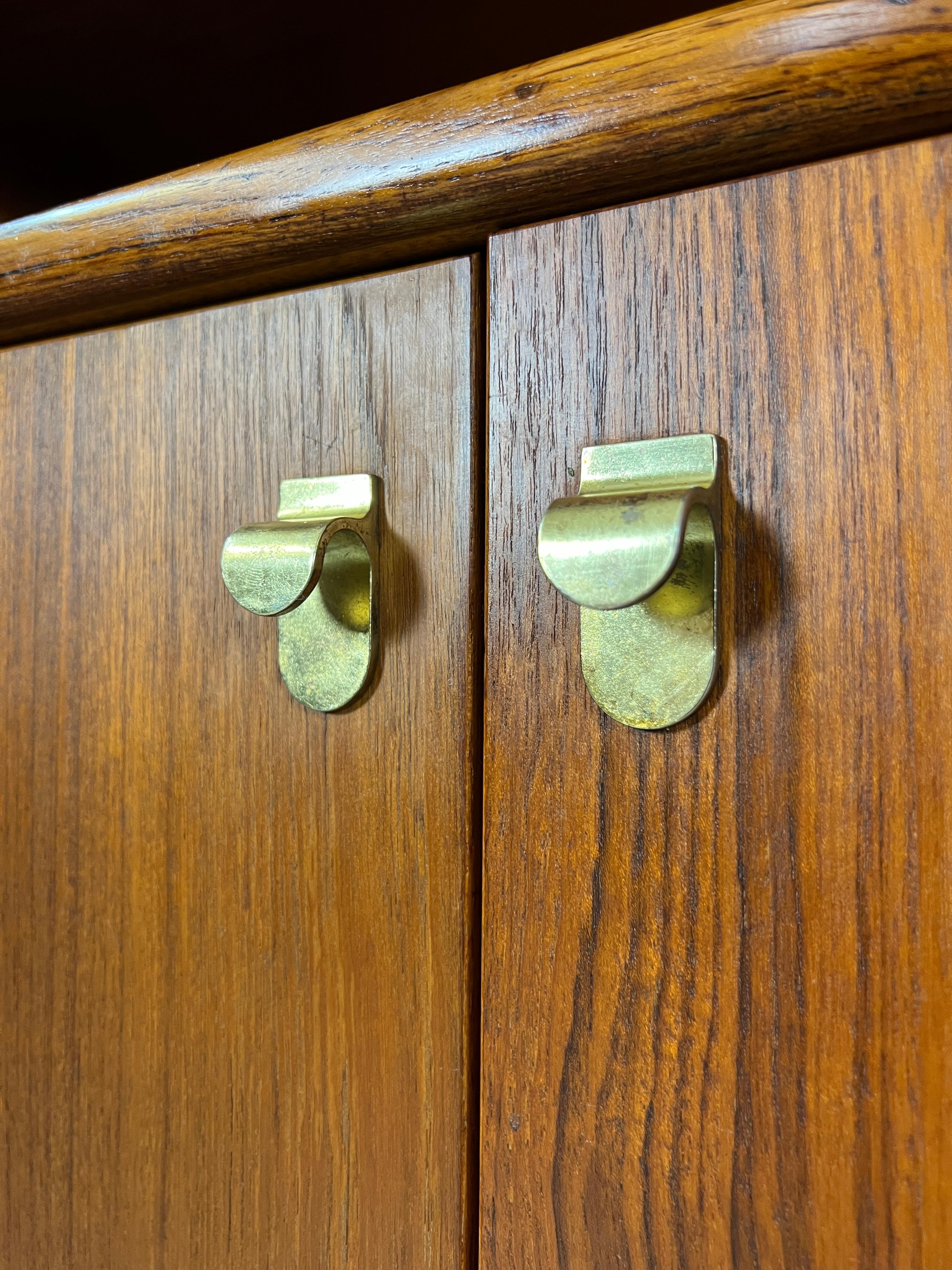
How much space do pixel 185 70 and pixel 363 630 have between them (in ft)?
1.82

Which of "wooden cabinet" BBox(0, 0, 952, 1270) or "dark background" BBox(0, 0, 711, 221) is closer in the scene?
"wooden cabinet" BBox(0, 0, 952, 1270)

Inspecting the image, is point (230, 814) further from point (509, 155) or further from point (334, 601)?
point (509, 155)

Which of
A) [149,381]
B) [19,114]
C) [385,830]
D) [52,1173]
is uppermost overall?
[19,114]

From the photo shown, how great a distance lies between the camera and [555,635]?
9.8 inches

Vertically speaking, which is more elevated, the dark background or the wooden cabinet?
the dark background

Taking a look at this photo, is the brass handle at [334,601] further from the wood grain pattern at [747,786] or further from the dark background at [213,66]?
the dark background at [213,66]

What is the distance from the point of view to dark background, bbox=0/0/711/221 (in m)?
0.61

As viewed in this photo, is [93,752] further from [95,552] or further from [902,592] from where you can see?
[902,592]

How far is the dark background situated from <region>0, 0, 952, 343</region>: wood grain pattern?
396mm

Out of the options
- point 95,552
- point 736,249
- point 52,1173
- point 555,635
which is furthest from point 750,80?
point 52,1173

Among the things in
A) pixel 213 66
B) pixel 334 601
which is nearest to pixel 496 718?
pixel 334 601

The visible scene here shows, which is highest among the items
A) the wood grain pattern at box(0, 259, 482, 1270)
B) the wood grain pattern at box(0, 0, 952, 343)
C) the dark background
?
the dark background

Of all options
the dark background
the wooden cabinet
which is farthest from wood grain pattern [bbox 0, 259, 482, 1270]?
the dark background

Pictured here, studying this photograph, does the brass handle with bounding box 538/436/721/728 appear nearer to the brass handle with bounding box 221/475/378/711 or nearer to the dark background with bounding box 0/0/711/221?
the brass handle with bounding box 221/475/378/711
